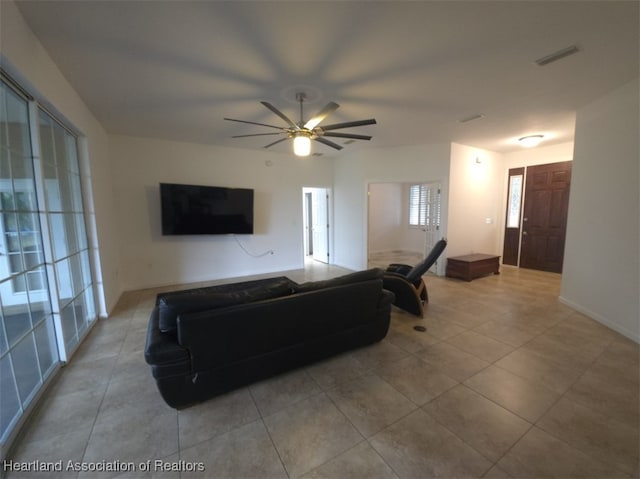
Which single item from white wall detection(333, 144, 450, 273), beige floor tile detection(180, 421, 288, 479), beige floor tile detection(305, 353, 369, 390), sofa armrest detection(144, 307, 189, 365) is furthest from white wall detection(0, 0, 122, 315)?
white wall detection(333, 144, 450, 273)

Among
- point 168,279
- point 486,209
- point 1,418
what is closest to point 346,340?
point 1,418

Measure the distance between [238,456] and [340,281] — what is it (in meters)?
1.41

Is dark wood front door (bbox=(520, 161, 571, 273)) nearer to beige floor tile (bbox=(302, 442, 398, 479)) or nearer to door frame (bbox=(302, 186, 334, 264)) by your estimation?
door frame (bbox=(302, 186, 334, 264))

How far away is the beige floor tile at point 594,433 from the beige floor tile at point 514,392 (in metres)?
0.06

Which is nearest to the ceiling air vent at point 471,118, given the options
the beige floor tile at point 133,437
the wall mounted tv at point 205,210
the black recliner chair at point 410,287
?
the black recliner chair at point 410,287

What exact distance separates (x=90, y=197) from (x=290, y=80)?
2.94 metres

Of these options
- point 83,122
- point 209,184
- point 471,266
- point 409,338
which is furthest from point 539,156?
point 83,122

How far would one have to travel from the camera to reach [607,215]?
314 centimetres

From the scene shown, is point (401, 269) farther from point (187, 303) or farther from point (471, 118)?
point (187, 303)

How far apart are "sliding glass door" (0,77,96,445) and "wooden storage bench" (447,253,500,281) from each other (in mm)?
5906

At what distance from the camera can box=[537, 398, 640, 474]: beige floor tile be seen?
1511 millimetres

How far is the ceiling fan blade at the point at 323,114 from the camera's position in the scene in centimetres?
251

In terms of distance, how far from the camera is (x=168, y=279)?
511cm

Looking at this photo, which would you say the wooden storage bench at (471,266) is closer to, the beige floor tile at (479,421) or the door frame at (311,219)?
the door frame at (311,219)
